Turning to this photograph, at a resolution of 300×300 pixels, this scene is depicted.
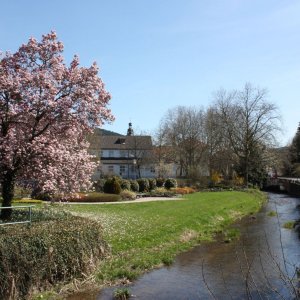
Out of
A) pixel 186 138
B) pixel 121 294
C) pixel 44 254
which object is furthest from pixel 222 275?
pixel 186 138

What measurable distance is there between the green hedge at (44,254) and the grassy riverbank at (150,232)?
96 centimetres

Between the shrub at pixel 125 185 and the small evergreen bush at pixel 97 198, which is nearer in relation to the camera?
the small evergreen bush at pixel 97 198

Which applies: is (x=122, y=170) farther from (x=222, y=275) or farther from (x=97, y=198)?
(x=222, y=275)

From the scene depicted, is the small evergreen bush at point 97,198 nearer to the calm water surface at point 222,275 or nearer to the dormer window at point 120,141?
the calm water surface at point 222,275

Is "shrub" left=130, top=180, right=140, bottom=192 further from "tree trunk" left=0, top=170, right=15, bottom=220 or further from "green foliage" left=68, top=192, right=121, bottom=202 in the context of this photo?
"tree trunk" left=0, top=170, right=15, bottom=220

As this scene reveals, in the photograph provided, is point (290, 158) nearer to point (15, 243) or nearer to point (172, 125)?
point (172, 125)

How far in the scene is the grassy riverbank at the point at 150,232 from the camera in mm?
14844

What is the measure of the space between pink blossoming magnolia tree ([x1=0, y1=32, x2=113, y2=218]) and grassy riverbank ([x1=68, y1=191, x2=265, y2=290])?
3142 millimetres

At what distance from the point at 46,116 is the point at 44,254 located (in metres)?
5.68

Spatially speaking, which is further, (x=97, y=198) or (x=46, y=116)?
(x=97, y=198)

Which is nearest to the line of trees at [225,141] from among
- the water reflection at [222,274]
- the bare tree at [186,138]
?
the bare tree at [186,138]

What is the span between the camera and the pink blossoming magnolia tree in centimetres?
1481

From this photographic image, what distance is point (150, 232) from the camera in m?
20.0

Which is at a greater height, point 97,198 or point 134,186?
point 134,186
